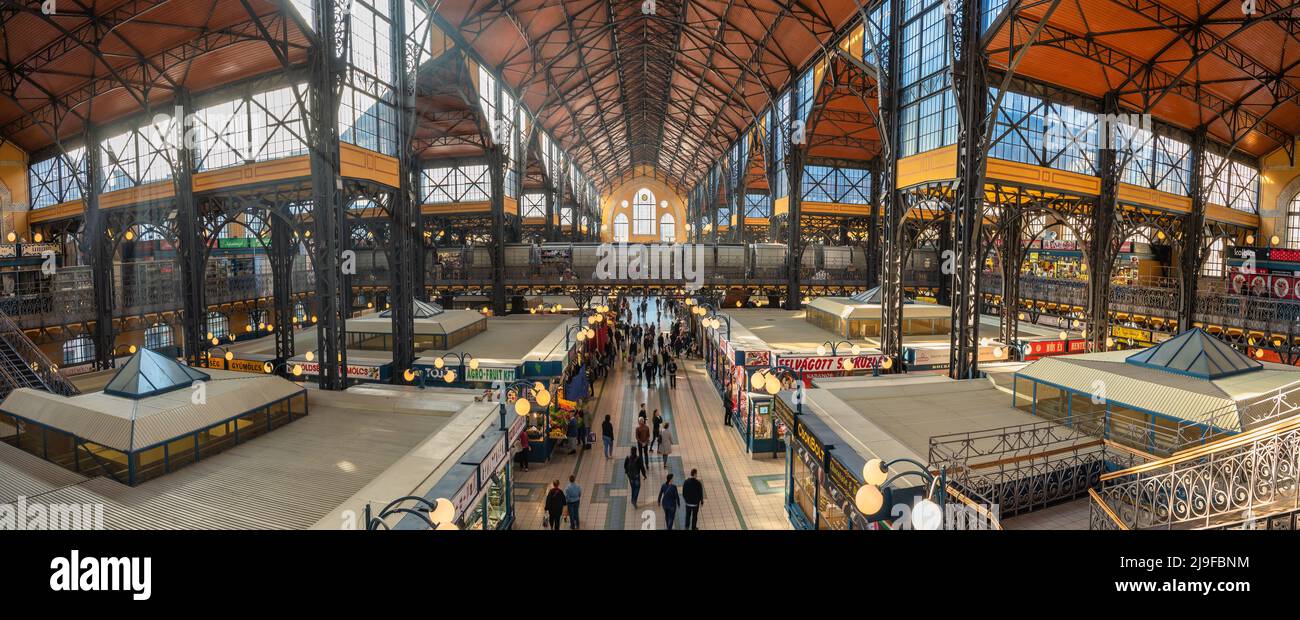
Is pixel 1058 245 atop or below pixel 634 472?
atop

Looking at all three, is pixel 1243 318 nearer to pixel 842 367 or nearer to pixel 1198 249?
pixel 1198 249

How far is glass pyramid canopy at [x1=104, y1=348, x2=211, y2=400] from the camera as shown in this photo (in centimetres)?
1018

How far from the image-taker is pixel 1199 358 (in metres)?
11.8

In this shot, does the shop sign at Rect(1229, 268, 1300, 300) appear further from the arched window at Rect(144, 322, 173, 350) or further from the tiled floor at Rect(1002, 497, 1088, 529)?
the arched window at Rect(144, 322, 173, 350)

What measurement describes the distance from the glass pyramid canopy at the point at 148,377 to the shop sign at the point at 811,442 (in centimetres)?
1120

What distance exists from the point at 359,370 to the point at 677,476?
10.4m

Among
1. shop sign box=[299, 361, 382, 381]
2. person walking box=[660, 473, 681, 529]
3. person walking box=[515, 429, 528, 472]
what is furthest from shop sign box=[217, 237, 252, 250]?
person walking box=[660, 473, 681, 529]

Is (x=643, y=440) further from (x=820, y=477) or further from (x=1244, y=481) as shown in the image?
(x=1244, y=481)

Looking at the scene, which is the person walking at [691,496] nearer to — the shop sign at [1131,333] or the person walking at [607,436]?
the person walking at [607,436]

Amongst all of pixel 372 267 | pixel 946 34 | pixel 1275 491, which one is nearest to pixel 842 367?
pixel 946 34

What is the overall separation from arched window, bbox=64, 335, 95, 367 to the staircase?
40.8 feet

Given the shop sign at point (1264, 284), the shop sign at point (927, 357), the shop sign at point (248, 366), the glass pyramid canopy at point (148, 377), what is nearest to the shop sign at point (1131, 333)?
the shop sign at point (1264, 284)

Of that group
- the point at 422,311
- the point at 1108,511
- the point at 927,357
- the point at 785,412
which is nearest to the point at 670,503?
the point at 785,412

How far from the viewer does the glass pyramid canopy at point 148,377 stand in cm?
1018
